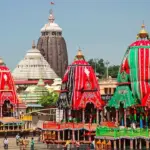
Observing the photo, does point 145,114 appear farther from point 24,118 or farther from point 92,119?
point 24,118

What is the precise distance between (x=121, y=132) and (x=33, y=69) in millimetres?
62352

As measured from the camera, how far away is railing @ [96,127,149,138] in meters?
62.4

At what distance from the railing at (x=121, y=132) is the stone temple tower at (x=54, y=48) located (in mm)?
68404

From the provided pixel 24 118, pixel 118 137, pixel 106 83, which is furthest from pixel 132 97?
pixel 106 83

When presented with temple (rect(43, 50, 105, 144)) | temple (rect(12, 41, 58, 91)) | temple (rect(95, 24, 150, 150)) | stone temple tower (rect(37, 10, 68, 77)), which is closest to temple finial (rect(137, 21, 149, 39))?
temple (rect(95, 24, 150, 150))

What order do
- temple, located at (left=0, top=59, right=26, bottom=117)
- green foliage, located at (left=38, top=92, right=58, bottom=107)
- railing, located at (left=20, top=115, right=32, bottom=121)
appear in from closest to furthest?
railing, located at (left=20, top=115, right=32, bottom=121), temple, located at (left=0, top=59, right=26, bottom=117), green foliage, located at (left=38, top=92, right=58, bottom=107)

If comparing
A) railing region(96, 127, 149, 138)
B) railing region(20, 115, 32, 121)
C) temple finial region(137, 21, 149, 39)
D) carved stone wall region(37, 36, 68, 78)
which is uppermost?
carved stone wall region(37, 36, 68, 78)

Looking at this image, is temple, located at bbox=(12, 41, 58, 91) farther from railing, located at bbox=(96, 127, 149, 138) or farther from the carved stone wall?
railing, located at bbox=(96, 127, 149, 138)

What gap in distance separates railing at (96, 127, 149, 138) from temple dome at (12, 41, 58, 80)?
192ft

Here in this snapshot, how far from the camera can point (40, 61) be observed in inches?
4931

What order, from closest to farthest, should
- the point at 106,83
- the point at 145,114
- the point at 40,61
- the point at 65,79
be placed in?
the point at 145,114, the point at 65,79, the point at 106,83, the point at 40,61

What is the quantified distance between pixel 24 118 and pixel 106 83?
675 inches

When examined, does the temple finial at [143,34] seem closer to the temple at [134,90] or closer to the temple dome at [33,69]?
the temple at [134,90]

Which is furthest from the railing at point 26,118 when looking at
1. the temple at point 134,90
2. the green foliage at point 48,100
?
the temple at point 134,90
